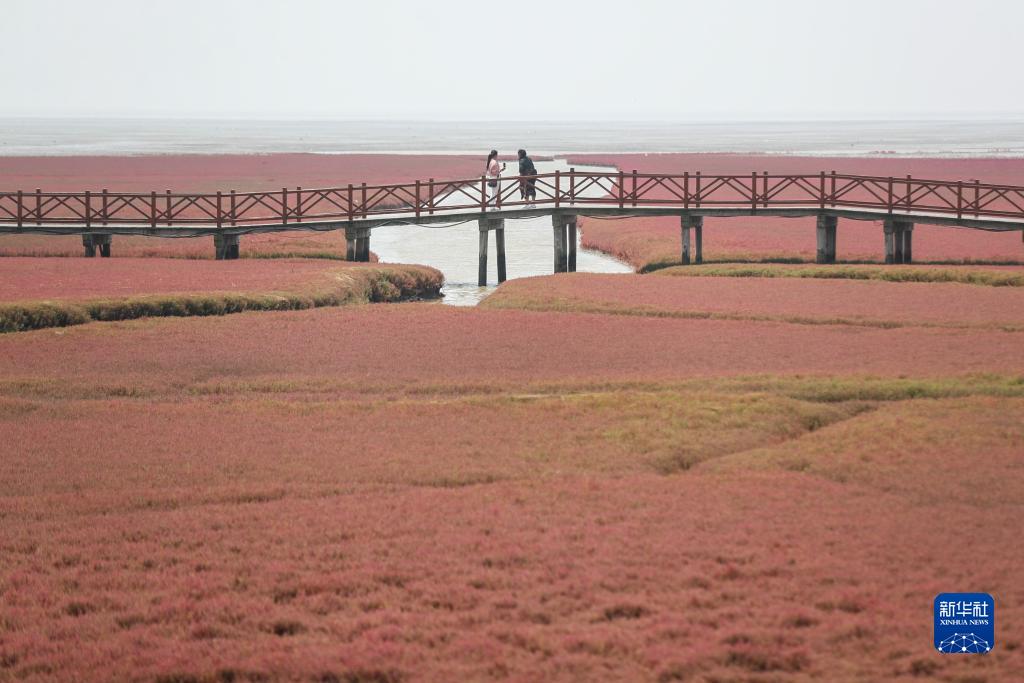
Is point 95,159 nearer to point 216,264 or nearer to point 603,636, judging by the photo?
point 216,264

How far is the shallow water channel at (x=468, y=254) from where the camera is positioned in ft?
149

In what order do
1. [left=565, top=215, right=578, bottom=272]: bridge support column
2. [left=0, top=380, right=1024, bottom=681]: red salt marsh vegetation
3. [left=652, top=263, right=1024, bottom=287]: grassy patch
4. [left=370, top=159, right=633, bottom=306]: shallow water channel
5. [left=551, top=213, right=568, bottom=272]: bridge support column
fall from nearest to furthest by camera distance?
[left=0, top=380, right=1024, bottom=681]: red salt marsh vegetation < [left=652, top=263, right=1024, bottom=287]: grassy patch < [left=370, top=159, right=633, bottom=306]: shallow water channel < [left=551, top=213, right=568, bottom=272]: bridge support column < [left=565, top=215, right=578, bottom=272]: bridge support column

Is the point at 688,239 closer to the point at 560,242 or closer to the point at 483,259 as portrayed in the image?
the point at 560,242

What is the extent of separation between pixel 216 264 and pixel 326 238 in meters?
10.5

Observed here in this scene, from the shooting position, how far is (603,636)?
1230 centimetres

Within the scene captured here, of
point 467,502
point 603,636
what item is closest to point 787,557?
point 603,636

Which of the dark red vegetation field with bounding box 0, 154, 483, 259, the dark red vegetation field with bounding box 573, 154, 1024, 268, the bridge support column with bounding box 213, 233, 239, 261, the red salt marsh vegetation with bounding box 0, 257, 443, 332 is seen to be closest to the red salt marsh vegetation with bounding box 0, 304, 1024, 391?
the red salt marsh vegetation with bounding box 0, 257, 443, 332

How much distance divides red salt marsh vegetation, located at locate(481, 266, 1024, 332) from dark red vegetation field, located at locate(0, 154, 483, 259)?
37.4 feet

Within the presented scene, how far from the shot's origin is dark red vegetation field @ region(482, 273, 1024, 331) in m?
32.2

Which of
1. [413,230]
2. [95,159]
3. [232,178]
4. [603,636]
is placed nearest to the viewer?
[603,636]

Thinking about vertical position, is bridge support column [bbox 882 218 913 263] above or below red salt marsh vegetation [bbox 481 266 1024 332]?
above

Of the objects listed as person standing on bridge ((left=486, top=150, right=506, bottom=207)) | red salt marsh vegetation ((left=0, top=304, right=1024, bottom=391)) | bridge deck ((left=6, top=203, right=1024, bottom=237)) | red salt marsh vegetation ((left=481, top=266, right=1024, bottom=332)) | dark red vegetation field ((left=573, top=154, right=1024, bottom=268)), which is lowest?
red salt marsh vegetation ((left=0, top=304, right=1024, bottom=391))

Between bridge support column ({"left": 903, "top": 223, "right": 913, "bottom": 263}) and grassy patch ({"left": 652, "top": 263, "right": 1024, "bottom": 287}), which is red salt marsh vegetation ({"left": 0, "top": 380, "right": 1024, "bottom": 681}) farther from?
bridge support column ({"left": 903, "top": 223, "right": 913, "bottom": 263})

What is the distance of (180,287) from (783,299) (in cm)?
1499
